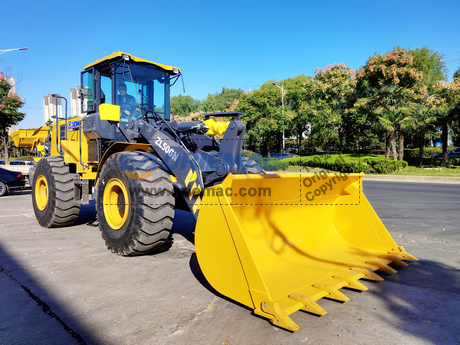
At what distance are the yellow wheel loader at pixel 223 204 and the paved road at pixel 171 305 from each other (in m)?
0.19

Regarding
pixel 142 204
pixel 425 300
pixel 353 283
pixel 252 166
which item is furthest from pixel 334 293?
pixel 252 166

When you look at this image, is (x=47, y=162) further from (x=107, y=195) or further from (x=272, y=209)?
(x=272, y=209)

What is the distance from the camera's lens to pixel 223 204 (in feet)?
9.99

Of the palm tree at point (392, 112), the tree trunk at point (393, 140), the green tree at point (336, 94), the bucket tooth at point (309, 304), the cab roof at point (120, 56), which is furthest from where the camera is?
the green tree at point (336, 94)

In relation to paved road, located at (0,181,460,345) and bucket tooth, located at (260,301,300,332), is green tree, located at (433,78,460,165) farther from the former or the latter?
bucket tooth, located at (260,301,300,332)

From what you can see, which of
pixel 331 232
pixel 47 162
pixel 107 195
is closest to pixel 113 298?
pixel 107 195

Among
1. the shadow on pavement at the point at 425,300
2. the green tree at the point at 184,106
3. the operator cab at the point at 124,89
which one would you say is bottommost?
the shadow on pavement at the point at 425,300

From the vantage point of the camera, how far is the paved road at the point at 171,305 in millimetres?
2625

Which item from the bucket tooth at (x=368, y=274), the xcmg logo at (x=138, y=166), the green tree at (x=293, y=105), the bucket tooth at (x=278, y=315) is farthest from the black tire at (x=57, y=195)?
the green tree at (x=293, y=105)

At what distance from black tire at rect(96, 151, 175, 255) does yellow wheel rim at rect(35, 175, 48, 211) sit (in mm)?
3149

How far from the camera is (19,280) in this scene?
12.5 feet

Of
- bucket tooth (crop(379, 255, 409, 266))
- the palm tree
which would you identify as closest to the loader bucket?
bucket tooth (crop(379, 255, 409, 266))

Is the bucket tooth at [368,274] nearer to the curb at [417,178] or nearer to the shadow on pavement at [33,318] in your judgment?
the shadow on pavement at [33,318]

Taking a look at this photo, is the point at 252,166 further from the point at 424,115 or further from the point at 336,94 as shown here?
the point at 336,94
